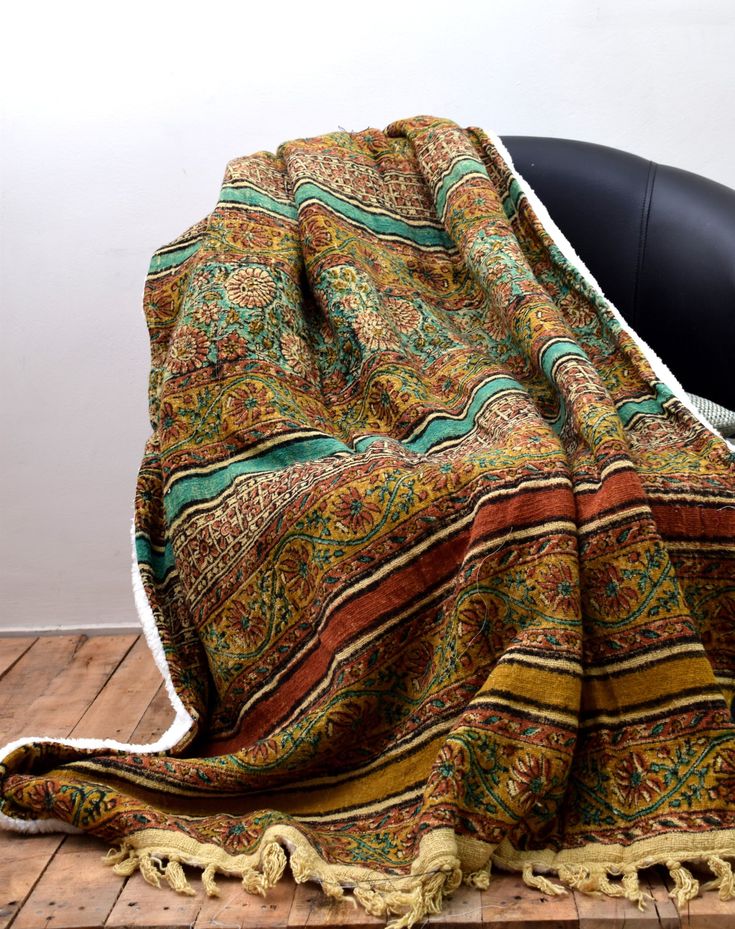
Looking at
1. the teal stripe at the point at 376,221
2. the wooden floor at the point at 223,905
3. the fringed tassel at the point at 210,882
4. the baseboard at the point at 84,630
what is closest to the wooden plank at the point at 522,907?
the wooden floor at the point at 223,905

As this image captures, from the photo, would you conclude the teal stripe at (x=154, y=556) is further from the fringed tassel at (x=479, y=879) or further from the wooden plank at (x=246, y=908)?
the fringed tassel at (x=479, y=879)

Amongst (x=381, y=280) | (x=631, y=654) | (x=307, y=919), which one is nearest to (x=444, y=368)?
(x=381, y=280)

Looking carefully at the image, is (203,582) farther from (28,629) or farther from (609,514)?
(28,629)

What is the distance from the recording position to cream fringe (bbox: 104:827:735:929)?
3.21 ft

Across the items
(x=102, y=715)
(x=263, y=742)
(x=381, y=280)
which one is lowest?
(x=102, y=715)

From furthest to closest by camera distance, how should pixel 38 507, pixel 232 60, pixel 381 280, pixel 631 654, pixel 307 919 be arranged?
1. pixel 38 507
2. pixel 232 60
3. pixel 381 280
4. pixel 631 654
5. pixel 307 919

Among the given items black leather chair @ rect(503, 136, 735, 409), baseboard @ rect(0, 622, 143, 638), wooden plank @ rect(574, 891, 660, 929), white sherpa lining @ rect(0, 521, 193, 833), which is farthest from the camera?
baseboard @ rect(0, 622, 143, 638)

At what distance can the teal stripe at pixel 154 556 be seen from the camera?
1.46 m

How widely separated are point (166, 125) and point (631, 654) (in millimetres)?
1386

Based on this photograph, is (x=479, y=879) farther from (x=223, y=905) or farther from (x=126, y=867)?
(x=126, y=867)

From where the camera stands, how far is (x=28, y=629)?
217 centimetres

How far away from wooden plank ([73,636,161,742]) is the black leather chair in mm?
993

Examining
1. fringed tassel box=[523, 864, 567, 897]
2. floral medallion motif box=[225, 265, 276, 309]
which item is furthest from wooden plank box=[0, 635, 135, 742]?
fringed tassel box=[523, 864, 567, 897]

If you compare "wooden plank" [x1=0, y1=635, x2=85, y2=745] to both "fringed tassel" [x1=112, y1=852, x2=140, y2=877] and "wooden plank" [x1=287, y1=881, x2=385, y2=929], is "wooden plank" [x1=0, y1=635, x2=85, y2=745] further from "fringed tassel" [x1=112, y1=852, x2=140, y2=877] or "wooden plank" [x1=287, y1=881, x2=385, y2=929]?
"wooden plank" [x1=287, y1=881, x2=385, y2=929]
